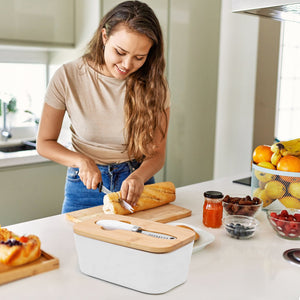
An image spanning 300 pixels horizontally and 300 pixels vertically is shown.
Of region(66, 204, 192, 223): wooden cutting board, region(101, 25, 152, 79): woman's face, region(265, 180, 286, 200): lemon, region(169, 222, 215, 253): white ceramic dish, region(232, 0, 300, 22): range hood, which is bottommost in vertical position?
region(66, 204, 192, 223): wooden cutting board

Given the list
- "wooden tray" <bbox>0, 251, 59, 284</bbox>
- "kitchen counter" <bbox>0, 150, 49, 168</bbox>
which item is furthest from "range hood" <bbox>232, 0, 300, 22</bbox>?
"kitchen counter" <bbox>0, 150, 49, 168</bbox>

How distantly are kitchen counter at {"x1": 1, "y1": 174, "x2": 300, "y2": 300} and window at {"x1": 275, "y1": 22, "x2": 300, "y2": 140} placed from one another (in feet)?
7.12

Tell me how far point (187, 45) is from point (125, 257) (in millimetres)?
2448

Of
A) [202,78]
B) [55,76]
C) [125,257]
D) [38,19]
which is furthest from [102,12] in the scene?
[125,257]

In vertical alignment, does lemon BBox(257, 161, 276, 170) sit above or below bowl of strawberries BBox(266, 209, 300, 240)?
above

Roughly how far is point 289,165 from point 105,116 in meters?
0.73

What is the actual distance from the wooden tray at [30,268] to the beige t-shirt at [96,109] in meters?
0.74

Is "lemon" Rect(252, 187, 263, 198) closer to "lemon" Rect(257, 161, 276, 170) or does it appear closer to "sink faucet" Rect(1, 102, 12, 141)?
"lemon" Rect(257, 161, 276, 170)

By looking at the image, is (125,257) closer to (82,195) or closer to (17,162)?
(82,195)

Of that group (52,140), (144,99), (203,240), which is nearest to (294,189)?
(203,240)

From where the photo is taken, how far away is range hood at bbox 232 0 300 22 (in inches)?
55.8

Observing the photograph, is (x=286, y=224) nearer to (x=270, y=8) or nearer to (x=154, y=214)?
(x=154, y=214)

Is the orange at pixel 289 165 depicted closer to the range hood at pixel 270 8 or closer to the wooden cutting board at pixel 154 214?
the wooden cutting board at pixel 154 214

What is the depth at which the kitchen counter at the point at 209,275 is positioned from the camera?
994 millimetres
